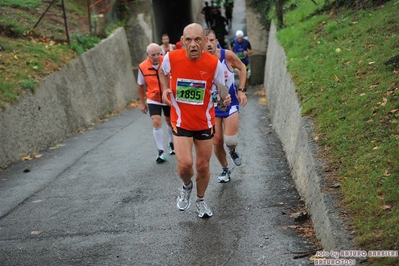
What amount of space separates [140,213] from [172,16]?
26.1 m

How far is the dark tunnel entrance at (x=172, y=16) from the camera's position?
2806cm

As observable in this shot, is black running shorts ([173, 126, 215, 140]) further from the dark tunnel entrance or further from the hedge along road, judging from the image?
the dark tunnel entrance

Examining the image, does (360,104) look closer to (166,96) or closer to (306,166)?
(306,166)

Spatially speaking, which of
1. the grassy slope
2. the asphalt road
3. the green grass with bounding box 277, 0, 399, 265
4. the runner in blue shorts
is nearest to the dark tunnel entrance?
the grassy slope

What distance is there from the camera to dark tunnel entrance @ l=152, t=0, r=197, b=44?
92.1ft

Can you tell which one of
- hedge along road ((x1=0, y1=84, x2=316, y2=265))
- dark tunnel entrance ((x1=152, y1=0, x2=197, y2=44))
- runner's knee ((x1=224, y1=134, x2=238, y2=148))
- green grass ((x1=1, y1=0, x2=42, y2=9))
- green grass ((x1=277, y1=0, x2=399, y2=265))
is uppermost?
green grass ((x1=1, y1=0, x2=42, y2=9))

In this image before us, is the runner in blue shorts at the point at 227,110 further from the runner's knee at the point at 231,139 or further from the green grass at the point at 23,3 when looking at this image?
the green grass at the point at 23,3

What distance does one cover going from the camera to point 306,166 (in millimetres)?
7414

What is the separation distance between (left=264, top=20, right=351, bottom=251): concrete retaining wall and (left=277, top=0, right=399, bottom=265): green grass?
0.47 ft

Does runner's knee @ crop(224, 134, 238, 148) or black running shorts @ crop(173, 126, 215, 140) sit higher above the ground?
black running shorts @ crop(173, 126, 215, 140)

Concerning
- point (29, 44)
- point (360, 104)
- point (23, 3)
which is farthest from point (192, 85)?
point (23, 3)

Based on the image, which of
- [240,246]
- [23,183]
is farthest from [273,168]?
[23,183]

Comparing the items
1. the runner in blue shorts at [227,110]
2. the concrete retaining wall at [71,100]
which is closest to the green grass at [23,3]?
the concrete retaining wall at [71,100]

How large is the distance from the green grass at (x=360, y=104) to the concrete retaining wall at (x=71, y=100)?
544cm
